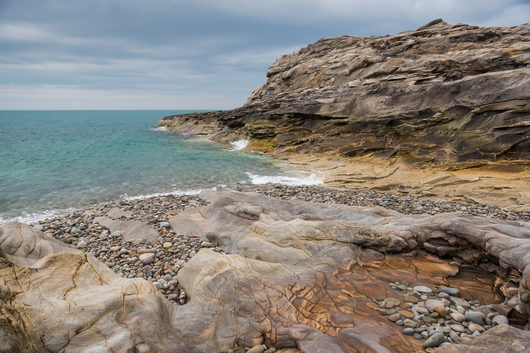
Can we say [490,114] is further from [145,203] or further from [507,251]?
[145,203]

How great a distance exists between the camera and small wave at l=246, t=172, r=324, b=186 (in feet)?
70.6

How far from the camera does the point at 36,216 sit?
48.7ft

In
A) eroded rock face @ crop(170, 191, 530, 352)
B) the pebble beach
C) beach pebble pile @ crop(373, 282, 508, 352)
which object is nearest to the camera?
beach pebble pile @ crop(373, 282, 508, 352)

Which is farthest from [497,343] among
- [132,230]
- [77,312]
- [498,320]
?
[132,230]

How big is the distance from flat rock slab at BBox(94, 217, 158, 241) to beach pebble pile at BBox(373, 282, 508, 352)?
28.6 ft

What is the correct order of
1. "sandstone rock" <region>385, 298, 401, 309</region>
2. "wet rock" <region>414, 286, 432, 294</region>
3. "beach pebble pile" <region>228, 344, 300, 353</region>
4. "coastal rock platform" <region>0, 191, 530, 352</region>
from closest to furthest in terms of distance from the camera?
"coastal rock platform" <region>0, 191, 530, 352</region> < "beach pebble pile" <region>228, 344, 300, 353</region> < "sandstone rock" <region>385, 298, 401, 309</region> < "wet rock" <region>414, 286, 432, 294</region>

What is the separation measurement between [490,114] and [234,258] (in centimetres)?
2418

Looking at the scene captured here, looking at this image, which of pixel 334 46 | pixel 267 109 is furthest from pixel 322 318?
pixel 334 46

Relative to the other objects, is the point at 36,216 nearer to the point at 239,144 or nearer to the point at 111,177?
the point at 111,177

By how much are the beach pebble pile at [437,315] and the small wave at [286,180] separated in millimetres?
15507

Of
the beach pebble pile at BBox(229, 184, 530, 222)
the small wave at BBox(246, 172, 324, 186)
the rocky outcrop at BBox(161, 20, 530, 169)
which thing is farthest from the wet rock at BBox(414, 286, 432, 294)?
the rocky outcrop at BBox(161, 20, 530, 169)

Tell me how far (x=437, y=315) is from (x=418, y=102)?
25.4m

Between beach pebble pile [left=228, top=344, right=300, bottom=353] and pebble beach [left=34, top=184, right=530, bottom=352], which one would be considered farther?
pebble beach [left=34, top=184, right=530, bottom=352]

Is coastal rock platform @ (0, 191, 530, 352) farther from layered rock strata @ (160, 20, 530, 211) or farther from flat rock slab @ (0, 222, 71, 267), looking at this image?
layered rock strata @ (160, 20, 530, 211)
